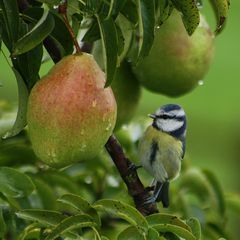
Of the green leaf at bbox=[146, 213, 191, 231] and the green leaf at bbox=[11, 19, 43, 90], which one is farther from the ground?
the green leaf at bbox=[11, 19, 43, 90]

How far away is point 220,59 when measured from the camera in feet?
Answer: 22.1

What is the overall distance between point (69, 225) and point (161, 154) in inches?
16.9

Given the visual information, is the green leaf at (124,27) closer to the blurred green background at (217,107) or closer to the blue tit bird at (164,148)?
the blue tit bird at (164,148)

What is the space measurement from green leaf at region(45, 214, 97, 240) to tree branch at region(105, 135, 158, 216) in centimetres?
15

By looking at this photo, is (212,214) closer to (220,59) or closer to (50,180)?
(50,180)

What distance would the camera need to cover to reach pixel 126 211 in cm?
159

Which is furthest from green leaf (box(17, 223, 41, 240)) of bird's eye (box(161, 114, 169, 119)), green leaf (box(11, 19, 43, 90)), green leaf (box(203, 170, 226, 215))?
green leaf (box(203, 170, 226, 215))

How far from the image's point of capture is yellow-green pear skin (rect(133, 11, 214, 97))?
2195 millimetres

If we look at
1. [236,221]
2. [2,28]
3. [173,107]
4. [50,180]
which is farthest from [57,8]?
[236,221]

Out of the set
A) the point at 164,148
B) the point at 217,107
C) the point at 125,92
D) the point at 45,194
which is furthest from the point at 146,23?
the point at 217,107

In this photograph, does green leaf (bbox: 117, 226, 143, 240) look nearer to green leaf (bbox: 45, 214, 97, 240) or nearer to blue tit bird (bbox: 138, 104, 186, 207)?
green leaf (bbox: 45, 214, 97, 240)

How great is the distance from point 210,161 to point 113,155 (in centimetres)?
377

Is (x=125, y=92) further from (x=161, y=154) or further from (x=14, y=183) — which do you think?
(x=14, y=183)

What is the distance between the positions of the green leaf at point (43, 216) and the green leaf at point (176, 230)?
0.45 feet
